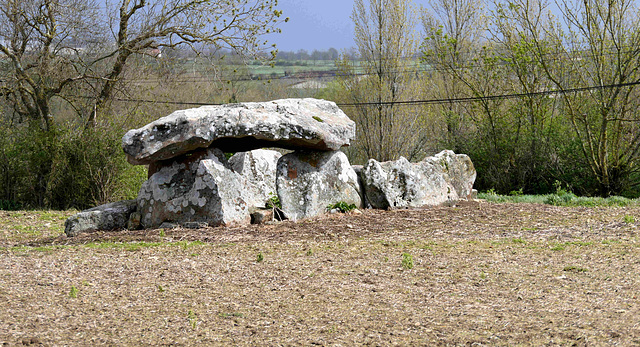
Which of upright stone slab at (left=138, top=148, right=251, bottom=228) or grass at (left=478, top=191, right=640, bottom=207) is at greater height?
upright stone slab at (left=138, top=148, right=251, bottom=228)

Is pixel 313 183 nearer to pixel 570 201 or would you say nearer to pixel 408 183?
pixel 408 183

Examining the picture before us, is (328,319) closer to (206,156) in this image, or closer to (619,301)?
(619,301)

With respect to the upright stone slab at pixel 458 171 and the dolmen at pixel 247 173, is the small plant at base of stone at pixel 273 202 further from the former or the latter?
the upright stone slab at pixel 458 171

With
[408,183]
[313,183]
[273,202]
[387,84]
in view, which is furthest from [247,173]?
[387,84]

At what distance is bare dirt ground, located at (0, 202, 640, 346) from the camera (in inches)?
185

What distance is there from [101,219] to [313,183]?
3605mm

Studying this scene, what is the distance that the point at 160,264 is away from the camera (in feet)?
24.0

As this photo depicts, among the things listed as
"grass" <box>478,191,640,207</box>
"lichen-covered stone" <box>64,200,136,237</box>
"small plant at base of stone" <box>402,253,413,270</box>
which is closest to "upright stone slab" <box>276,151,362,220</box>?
"lichen-covered stone" <box>64,200,136,237</box>

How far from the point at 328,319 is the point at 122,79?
13204 mm

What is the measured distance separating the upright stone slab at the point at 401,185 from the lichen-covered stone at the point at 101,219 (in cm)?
432

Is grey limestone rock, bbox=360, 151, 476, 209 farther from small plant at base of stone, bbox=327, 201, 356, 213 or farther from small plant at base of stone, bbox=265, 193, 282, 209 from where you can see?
small plant at base of stone, bbox=265, 193, 282, 209

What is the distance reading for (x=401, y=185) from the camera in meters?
11.7

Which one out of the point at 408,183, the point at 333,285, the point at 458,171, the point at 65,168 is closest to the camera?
the point at 333,285

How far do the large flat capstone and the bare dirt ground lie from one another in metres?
1.39
